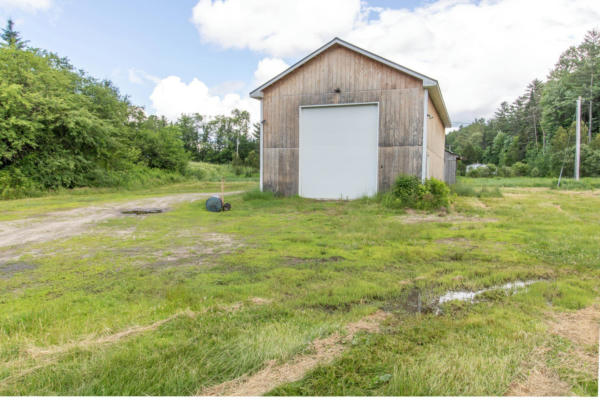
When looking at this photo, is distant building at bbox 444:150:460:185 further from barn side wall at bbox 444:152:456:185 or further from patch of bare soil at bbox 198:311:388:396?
patch of bare soil at bbox 198:311:388:396

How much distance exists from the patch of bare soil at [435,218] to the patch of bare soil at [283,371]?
6.74 m

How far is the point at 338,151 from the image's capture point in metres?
13.1

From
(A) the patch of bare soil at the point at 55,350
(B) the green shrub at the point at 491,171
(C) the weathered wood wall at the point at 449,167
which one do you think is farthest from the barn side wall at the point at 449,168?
(B) the green shrub at the point at 491,171

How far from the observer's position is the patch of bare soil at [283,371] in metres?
2.07

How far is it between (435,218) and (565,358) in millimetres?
7439

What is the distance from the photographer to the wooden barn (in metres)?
12.1

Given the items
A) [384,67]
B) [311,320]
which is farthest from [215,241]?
[384,67]

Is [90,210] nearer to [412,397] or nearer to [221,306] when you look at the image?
[221,306]

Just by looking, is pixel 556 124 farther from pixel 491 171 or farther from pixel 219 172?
pixel 219 172

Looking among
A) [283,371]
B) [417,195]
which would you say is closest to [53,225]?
[283,371]

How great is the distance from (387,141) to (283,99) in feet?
14.9

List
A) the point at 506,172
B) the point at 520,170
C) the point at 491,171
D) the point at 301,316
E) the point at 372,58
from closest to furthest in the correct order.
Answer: the point at 301,316
the point at 372,58
the point at 520,170
the point at 506,172
the point at 491,171

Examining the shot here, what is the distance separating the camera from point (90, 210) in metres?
11.3

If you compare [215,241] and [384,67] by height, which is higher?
[384,67]
